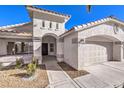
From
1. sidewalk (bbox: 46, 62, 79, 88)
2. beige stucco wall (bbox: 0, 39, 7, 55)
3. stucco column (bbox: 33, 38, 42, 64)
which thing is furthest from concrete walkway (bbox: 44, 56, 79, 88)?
beige stucco wall (bbox: 0, 39, 7, 55)

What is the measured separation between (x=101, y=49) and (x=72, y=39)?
135 inches

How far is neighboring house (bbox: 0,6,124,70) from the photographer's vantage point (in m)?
6.91

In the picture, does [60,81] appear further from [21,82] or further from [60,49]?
[60,49]

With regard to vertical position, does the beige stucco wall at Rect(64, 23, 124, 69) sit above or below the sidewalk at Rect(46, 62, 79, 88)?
above

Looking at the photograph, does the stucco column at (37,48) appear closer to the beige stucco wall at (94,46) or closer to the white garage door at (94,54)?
the beige stucco wall at (94,46)

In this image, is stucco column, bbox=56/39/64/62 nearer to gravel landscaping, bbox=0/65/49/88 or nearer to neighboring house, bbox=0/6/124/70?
neighboring house, bbox=0/6/124/70

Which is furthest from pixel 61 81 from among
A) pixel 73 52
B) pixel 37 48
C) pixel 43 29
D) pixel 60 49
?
pixel 43 29

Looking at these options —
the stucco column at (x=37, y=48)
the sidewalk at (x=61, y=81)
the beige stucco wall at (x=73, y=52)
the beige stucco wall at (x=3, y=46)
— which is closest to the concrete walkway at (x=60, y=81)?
the sidewalk at (x=61, y=81)

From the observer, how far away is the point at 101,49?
8.58 m

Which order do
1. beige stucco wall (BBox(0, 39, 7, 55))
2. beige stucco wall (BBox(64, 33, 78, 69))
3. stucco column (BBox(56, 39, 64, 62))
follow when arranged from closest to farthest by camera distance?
1. beige stucco wall (BBox(64, 33, 78, 69))
2. beige stucco wall (BBox(0, 39, 7, 55))
3. stucco column (BBox(56, 39, 64, 62))

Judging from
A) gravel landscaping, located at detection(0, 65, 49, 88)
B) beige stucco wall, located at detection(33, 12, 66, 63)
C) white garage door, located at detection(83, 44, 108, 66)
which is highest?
beige stucco wall, located at detection(33, 12, 66, 63)

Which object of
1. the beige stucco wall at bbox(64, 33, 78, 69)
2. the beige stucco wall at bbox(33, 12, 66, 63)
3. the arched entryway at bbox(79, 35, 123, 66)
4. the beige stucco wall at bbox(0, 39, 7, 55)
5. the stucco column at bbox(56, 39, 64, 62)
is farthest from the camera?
the stucco column at bbox(56, 39, 64, 62)

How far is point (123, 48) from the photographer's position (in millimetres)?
9562
